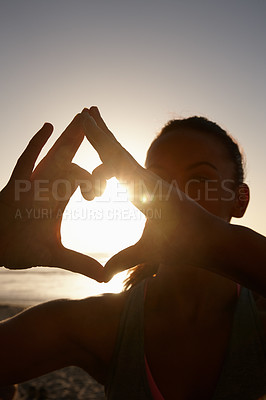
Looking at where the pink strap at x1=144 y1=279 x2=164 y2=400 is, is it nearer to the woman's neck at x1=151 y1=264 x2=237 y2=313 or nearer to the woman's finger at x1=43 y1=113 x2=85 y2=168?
the woman's neck at x1=151 y1=264 x2=237 y2=313

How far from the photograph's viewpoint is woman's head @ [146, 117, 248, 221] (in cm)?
175

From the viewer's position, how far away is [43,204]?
1246 mm

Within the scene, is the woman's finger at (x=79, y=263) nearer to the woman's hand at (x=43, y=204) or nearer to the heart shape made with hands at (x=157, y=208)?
the woman's hand at (x=43, y=204)

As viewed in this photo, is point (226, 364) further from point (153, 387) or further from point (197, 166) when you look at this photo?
point (197, 166)

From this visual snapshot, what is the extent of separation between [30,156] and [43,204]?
198mm

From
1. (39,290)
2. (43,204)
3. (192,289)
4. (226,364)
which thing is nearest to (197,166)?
(192,289)

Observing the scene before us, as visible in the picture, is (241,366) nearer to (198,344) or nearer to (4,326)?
(198,344)


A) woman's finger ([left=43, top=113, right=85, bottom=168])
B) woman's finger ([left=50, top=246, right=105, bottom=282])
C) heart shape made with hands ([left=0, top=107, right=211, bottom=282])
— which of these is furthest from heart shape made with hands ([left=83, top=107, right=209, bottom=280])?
woman's finger ([left=43, top=113, right=85, bottom=168])

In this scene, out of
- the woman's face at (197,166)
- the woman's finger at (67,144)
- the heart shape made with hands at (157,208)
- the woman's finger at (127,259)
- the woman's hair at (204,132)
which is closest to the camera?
the heart shape made with hands at (157,208)

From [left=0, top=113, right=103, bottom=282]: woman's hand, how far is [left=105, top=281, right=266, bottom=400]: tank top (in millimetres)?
722

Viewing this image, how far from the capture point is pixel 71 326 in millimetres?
1676

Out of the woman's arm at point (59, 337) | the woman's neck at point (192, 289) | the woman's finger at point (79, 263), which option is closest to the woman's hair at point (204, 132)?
the woman's neck at point (192, 289)

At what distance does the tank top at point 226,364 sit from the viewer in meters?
1.54

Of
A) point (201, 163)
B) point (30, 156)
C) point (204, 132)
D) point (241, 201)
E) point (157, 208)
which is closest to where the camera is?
point (157, 208)
